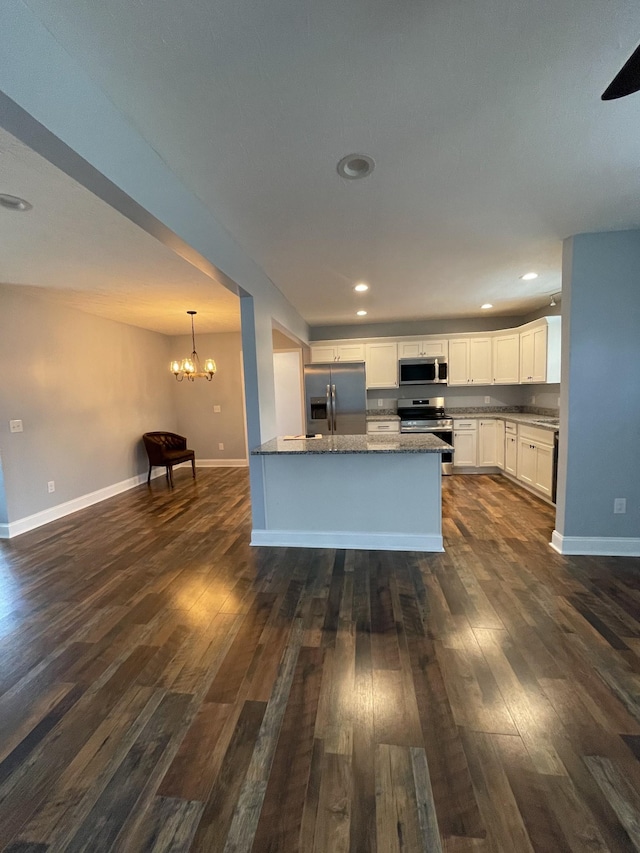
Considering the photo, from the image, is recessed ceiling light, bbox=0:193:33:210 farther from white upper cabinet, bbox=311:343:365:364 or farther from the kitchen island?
white upper cabinet, bbox=311:343:365:364

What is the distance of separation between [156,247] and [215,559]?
2.45 meters

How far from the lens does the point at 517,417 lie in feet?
15.5

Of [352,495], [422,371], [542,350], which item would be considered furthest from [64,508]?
[542,350]

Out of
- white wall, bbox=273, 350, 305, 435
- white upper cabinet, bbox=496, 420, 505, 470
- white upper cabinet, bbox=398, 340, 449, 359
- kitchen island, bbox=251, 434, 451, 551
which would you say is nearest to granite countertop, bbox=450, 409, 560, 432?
white upper cabinet, bbox=496, 420, 505, 470

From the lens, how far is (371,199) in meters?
2.05

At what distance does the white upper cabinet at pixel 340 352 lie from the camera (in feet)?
18.2

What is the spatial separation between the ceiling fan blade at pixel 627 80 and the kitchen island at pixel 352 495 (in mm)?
2085

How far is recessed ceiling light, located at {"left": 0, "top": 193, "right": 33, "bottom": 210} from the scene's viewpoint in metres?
1.85

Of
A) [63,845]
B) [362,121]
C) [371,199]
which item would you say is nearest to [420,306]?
[371,199]

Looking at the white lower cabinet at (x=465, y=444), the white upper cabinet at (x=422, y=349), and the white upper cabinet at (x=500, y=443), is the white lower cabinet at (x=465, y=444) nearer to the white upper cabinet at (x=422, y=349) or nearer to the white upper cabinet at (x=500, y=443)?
the white upper cabinet at (x=500, y=443)

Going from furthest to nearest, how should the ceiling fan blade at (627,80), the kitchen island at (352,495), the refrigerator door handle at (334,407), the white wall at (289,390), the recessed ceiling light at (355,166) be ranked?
the white wall at (289,390)
the refrigerator door handle at (334,407)
the kitchen island at (352,495)
the recessed ceiling light at (355,166)
the ceiling fan blade at (627,80)

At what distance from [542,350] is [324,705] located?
15.1ft

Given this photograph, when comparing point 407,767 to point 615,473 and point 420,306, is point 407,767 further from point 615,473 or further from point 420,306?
point 420,306

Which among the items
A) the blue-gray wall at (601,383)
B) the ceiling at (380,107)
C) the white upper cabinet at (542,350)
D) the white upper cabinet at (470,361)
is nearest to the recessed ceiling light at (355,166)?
the ceiling at (380,107)
